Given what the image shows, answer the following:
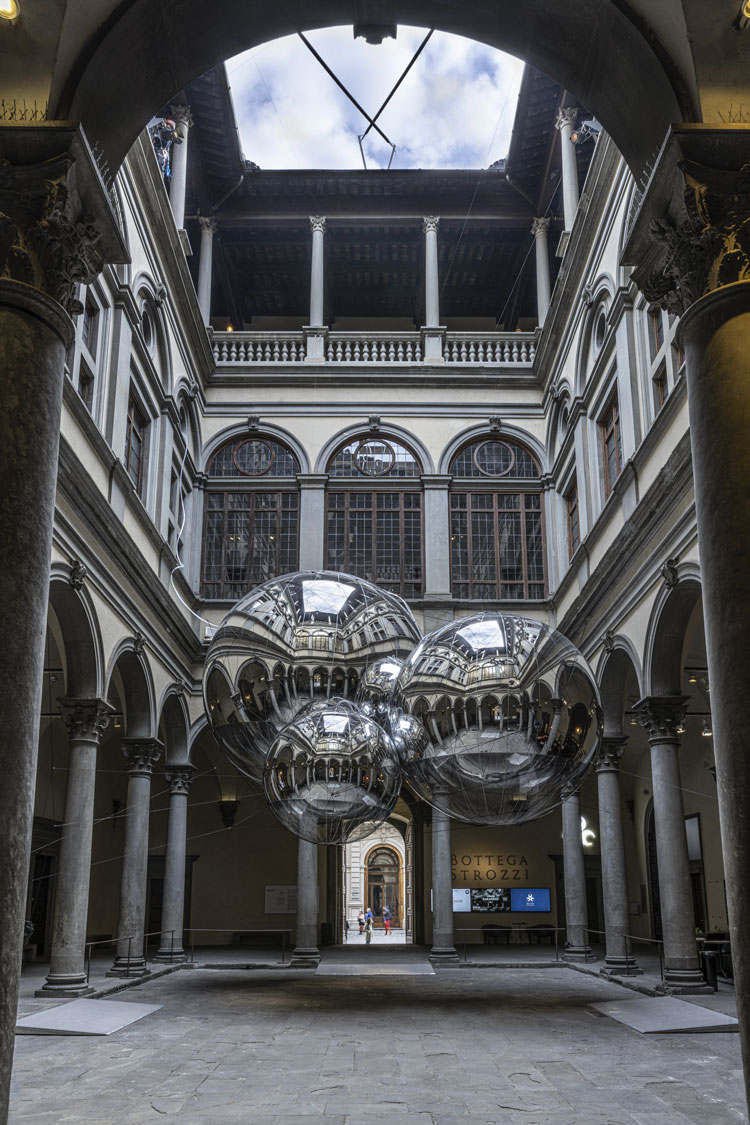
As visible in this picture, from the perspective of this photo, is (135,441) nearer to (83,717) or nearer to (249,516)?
(249,516)

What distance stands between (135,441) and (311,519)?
561 cm

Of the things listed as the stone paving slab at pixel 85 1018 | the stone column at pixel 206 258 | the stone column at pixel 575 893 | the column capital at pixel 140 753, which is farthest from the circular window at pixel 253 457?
the stone paving slab at pixel 85 1018

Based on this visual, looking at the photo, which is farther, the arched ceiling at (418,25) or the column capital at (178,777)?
the column capital at (178,777)

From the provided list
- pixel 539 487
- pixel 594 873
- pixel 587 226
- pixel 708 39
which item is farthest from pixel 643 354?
pixel 594 873

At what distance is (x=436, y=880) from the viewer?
22703 mm

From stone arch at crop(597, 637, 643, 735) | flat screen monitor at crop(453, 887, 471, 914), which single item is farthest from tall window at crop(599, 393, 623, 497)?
flat screen monitor at crop(453, 887, 471, 914)

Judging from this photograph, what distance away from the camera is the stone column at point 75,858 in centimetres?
1530

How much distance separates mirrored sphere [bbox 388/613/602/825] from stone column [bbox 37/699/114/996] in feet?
28.4

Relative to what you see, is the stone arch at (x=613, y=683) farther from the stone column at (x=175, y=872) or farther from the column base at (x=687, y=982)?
the stone column at (x=175, y=872)

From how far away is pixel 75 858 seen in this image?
618 inches

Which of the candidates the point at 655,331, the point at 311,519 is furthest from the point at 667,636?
the point at 311,519

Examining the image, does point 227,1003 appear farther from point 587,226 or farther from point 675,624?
point 587,226

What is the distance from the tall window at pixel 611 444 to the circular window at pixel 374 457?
6.14 metres

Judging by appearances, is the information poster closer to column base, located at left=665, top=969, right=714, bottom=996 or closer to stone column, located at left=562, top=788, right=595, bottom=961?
stone column, located at left=562, top=788, right=595, bottom=961
